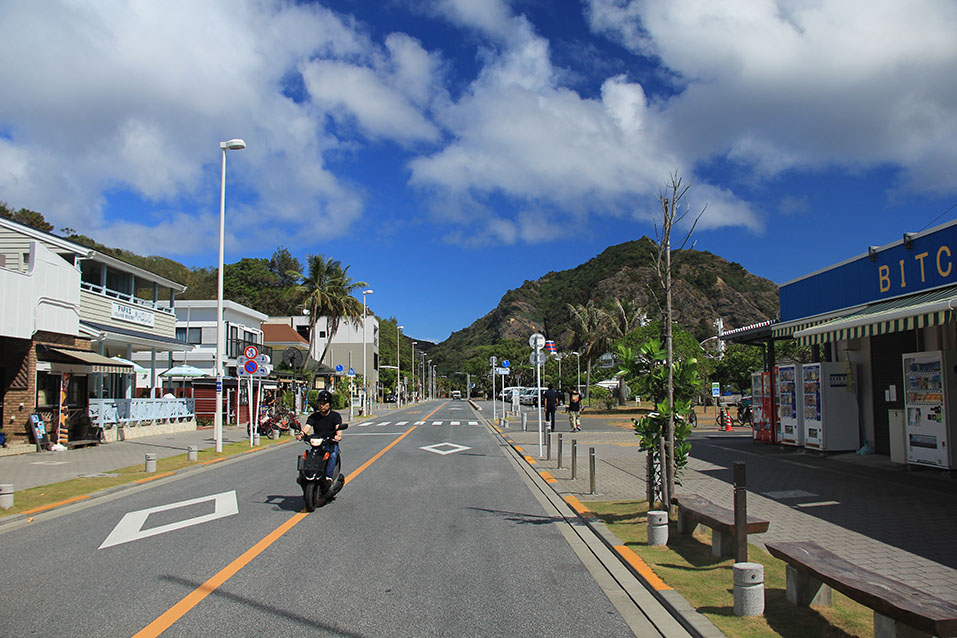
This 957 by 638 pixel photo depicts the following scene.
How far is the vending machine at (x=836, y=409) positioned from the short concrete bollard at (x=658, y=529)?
10.3 m

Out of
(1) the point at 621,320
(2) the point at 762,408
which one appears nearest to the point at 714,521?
(2) the point at 762,408

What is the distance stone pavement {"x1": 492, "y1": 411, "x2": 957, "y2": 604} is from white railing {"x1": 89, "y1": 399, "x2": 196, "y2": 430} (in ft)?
46.6

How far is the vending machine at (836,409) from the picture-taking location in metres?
15.8

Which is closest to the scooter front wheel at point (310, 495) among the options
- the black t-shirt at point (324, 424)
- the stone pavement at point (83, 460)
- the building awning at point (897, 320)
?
the black t-shirt at point (324, 424)

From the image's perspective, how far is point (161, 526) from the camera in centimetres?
874

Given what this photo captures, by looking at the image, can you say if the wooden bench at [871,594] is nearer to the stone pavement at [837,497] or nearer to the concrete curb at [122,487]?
the stone pavement at [837,497]

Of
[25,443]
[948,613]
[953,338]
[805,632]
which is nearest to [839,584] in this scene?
[805,632]

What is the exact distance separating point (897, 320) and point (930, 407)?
3.53 m

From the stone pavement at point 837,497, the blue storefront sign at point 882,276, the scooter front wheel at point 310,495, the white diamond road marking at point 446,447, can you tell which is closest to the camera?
the stone pavement at point 837,497

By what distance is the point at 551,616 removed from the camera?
17.4ft

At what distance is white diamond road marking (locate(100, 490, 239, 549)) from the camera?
813 cm

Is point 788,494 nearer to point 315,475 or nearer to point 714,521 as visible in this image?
point 714,521

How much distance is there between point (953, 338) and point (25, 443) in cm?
2190

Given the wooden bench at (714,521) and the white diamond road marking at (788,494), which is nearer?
the wooden bench at (714,521)
